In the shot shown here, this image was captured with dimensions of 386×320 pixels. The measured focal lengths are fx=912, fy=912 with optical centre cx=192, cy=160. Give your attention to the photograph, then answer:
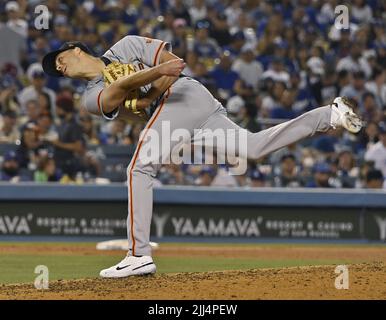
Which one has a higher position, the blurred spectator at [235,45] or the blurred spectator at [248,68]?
the blurred spectator at [235,45]

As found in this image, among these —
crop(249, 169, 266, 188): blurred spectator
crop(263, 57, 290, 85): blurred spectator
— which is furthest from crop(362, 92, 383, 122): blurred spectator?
crop(249, 169, 266, 188): blurred spectator

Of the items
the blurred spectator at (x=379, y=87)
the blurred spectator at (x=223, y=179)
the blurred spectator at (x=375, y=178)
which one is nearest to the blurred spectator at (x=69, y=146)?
the blurred spectator at (x=223, y=179)

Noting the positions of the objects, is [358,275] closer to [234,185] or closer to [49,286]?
[49,286]

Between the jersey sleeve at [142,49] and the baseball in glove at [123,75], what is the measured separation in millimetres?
123

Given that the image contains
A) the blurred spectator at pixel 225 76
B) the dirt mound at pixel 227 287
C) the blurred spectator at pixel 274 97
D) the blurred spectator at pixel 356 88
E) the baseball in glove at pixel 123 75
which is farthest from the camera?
the blurred spectator at pixel 356 88

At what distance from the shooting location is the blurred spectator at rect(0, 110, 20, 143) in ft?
44.1

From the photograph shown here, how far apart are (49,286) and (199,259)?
11.2 feet

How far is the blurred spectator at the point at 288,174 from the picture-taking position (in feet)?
44.2

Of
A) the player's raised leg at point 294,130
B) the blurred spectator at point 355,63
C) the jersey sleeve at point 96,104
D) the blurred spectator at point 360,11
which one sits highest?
the blurred spectator at point 360,11

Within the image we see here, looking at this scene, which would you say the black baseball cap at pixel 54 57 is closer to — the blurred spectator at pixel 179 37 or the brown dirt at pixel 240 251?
the brown dirt at pixel 240 251

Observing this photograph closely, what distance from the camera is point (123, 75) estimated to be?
21.6ft

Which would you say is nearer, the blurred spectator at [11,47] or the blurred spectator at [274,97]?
the blurred spectator at [11,47]

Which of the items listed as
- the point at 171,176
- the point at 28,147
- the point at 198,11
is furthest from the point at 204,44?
the point at 28,147

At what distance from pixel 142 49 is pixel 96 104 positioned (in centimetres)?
59
